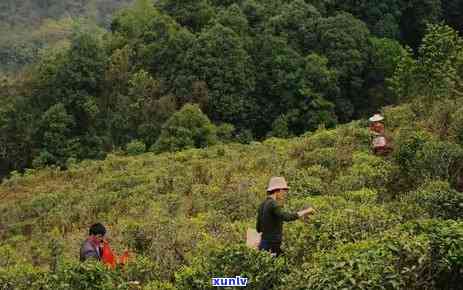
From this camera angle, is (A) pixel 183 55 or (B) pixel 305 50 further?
(B) pixel 305 50

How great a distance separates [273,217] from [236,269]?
111cm

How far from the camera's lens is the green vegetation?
22.3ft

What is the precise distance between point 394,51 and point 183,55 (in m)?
10.9

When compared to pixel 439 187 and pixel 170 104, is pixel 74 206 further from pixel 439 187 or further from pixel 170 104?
pixel 170 104

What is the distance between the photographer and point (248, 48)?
33.6 meters

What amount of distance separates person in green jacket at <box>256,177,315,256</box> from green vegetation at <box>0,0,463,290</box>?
264mm

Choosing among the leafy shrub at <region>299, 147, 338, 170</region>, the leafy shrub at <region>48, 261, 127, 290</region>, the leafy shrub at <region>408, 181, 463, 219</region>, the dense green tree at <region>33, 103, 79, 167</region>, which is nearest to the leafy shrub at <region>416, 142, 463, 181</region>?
the leafy shrub at <region>408, 181, 463, 219</region>

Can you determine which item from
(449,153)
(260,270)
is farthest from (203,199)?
(260,270)

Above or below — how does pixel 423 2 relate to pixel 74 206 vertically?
above

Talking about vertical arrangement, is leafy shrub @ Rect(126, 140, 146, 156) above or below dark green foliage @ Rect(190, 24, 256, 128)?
below

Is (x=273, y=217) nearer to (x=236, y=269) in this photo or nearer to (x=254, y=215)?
(x=236, y=269)

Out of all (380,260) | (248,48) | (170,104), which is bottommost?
(170,104)

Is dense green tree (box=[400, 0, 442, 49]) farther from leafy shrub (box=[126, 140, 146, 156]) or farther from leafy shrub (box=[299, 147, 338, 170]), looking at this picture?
leafy shrub (box=[299, 147, 338, 170])

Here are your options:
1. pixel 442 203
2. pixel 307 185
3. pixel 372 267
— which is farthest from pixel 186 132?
pixel 372 267
